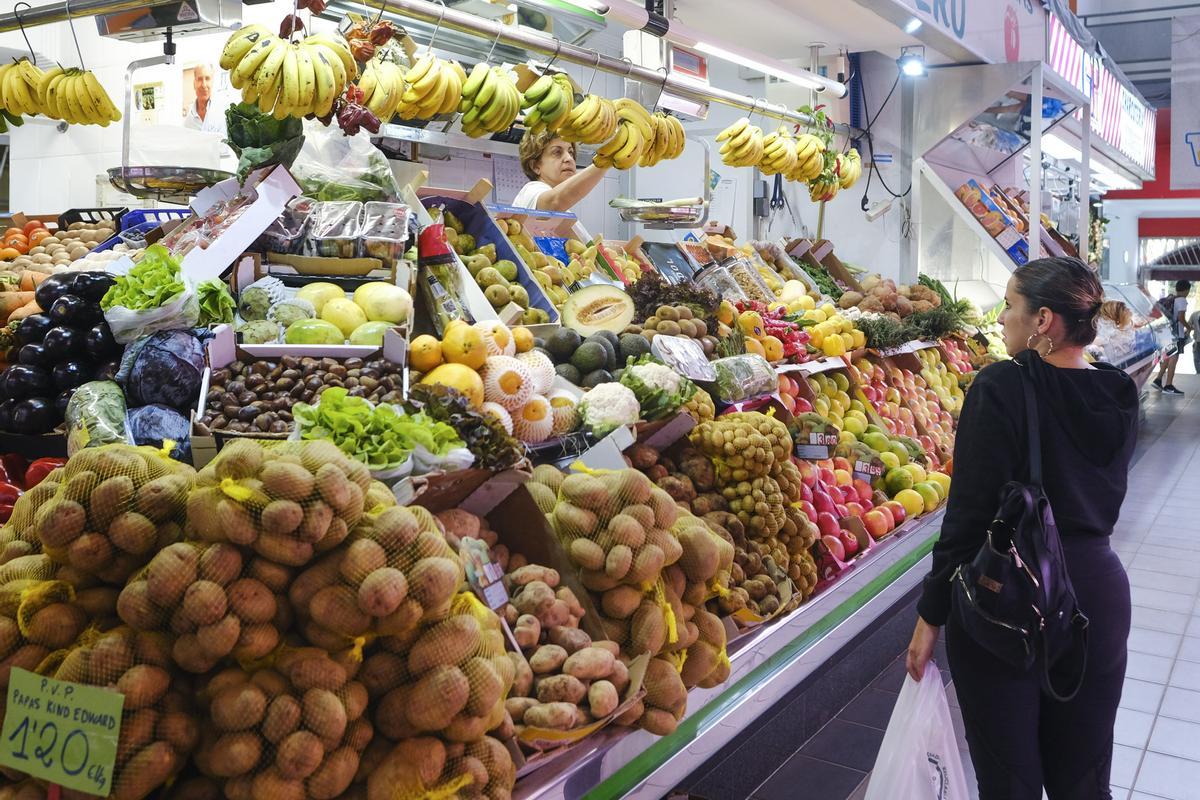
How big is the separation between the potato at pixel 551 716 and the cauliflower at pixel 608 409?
3.67 feet

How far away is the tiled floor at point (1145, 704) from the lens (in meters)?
3.37

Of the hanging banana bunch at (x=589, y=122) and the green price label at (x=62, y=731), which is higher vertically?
the hanging banana bunch at (x=589, y=122)

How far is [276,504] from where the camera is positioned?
59.7 inches

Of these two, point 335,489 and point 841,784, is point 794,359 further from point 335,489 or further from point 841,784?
point 335,489

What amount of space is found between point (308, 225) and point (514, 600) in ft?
5.61

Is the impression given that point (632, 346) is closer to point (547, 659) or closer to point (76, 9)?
point (547, 659)

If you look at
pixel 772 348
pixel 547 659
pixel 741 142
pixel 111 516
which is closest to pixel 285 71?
pixel 111 516

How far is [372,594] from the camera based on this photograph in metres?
1.52

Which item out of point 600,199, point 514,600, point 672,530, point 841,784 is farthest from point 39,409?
point 600,199

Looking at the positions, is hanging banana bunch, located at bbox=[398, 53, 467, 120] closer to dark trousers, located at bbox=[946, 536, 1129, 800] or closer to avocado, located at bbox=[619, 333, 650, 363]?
avocado, located at bbox=[619, 333, 650, 363]

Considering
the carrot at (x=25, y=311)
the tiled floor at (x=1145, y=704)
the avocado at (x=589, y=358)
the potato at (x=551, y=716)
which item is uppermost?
the carrot at (x=25, y=311)

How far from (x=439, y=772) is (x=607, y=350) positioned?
80.8 inches

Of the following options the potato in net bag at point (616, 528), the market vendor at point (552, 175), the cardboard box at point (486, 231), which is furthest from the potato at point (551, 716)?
the market vendor at point (552, 175)

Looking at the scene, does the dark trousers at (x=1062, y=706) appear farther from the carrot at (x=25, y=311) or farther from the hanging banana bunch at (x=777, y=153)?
the hanging banana bunch at (x=777, y=153)
